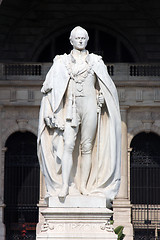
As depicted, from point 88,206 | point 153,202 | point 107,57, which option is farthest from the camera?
point 107,57

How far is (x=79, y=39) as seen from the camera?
13.7m

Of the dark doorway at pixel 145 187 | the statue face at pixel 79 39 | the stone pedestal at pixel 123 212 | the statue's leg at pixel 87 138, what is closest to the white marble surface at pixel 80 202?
the statue's leg at pixel 87 138

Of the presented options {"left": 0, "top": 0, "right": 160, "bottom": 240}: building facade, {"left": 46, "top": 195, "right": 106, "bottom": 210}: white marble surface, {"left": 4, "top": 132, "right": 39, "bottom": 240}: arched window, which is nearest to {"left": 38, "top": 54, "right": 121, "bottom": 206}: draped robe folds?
{"left": 46, "top": 195, "right": 106, "bottom": 210}: white marble surface

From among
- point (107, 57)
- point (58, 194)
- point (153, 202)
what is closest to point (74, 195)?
A: point (58, 194)

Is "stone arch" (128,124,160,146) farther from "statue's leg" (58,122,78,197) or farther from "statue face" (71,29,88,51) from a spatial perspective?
"statue's leg" (58,122,78,197)

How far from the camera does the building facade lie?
38.6m

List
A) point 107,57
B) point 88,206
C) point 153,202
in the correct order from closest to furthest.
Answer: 1. point 88,206
2. point 153,202
3. point 107,57

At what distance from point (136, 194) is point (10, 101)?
730 cm

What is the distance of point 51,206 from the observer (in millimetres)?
12945

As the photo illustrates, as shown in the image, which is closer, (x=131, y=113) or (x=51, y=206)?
(x=51, y=206)

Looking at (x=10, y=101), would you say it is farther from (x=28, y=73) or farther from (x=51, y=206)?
(x=51, y=206)

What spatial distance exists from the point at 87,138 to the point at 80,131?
0.22 metres

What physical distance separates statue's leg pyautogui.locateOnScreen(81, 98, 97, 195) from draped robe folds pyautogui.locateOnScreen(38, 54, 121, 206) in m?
0.11

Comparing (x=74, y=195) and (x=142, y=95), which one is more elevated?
(x=142, y=95)
